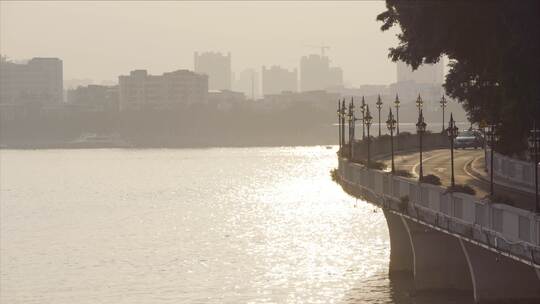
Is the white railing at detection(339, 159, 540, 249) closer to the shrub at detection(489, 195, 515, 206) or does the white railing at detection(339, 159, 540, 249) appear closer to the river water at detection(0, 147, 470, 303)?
the shrub at detection(489, 195, 515, 206)

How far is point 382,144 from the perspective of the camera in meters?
103

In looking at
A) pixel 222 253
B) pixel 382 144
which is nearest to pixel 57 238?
pixel 222 253

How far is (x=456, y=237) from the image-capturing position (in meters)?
61.1

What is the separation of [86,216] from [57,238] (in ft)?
85.6

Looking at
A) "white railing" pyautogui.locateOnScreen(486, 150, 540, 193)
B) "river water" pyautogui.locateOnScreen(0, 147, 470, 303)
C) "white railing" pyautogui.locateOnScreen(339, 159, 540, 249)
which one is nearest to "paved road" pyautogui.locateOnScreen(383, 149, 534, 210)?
"white railing" pyautogui.locateOnScreen(486, 150, 540, 193)

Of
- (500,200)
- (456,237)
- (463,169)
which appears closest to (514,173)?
(463,169)

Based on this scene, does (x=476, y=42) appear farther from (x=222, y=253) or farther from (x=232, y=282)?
(x=222, y=253)

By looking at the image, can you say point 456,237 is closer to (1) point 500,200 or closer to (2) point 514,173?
(1) point 500,200

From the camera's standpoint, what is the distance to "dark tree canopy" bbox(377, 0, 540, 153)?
163ft

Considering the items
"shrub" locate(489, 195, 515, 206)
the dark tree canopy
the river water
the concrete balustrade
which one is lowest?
the river water

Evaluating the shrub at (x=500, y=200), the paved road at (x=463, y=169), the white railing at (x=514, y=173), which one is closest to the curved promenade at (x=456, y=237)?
the shrub at (x=500, y=200)

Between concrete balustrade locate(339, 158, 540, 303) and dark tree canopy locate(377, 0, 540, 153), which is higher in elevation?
dark tree canopy locate(377, 0, 540, 153)

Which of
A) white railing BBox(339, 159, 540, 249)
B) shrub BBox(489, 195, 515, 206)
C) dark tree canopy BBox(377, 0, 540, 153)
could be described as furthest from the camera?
dark tree canopy BBox(377, 0, 540, 153)

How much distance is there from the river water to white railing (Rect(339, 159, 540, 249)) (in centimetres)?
720
